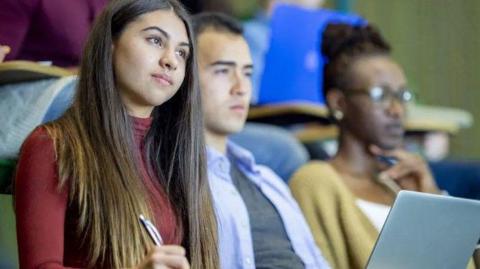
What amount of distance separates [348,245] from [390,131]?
0.33m

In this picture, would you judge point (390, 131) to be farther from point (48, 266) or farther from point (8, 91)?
point (48, 266)

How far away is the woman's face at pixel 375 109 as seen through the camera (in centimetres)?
224

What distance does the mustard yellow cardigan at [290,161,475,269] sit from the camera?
6.64 feet

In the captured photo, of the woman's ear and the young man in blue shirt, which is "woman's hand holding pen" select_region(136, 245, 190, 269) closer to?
the young man in blue shirt

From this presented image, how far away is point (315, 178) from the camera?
2.08m

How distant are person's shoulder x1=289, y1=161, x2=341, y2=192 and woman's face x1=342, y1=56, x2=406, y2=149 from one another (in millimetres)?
180

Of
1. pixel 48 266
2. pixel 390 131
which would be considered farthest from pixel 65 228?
pixel 390 131

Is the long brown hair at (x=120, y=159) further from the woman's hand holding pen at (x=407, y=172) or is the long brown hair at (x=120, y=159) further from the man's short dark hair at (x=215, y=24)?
the woman's hand holding pen at (x=407, y=172)

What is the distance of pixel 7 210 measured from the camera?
5.18 feet

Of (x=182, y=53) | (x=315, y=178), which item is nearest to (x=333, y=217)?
(x=315, y=178)

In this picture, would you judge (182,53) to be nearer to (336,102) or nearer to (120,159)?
(120,159)

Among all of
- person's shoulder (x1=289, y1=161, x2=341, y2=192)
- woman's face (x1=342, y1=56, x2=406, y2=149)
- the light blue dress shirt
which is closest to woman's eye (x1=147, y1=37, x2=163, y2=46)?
the light blue dress shirt

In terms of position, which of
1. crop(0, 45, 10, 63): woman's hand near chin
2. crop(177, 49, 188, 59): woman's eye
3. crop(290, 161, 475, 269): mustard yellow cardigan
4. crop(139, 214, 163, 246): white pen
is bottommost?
crop(290, 161, 475, 269): mustard yellow cardigan

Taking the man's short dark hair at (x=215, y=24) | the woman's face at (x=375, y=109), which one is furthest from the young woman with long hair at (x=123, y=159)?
the woman's face at (x=375, y=109)
